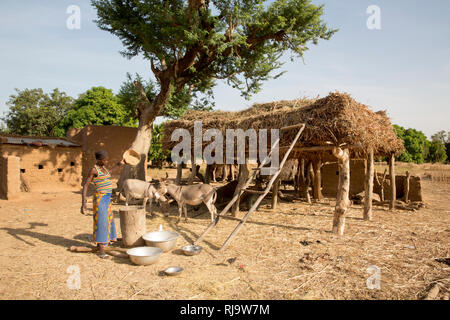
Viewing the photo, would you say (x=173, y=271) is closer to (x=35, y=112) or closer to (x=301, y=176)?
(x=301, y=176)

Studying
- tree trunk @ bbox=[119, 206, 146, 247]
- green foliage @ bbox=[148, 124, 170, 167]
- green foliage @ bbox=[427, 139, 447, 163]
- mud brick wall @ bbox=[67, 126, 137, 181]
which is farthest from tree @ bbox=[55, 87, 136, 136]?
green foliage @ bbox=[427, 139, 447, 163]

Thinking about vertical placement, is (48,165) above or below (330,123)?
below

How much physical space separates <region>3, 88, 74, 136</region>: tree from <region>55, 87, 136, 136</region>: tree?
5341 millimetres

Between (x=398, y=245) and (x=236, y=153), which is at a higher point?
(x=236, y=153)

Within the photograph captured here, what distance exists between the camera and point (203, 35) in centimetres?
1183

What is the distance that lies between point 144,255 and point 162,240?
1.87ft

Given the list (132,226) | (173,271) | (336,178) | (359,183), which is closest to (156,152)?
(336,178)

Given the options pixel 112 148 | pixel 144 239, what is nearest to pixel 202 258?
pixel 144 239

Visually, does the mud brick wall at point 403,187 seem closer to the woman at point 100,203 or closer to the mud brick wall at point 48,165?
the woman at point 100,203

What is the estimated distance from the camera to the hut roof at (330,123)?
270 inches

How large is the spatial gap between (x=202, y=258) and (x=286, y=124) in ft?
14.8
